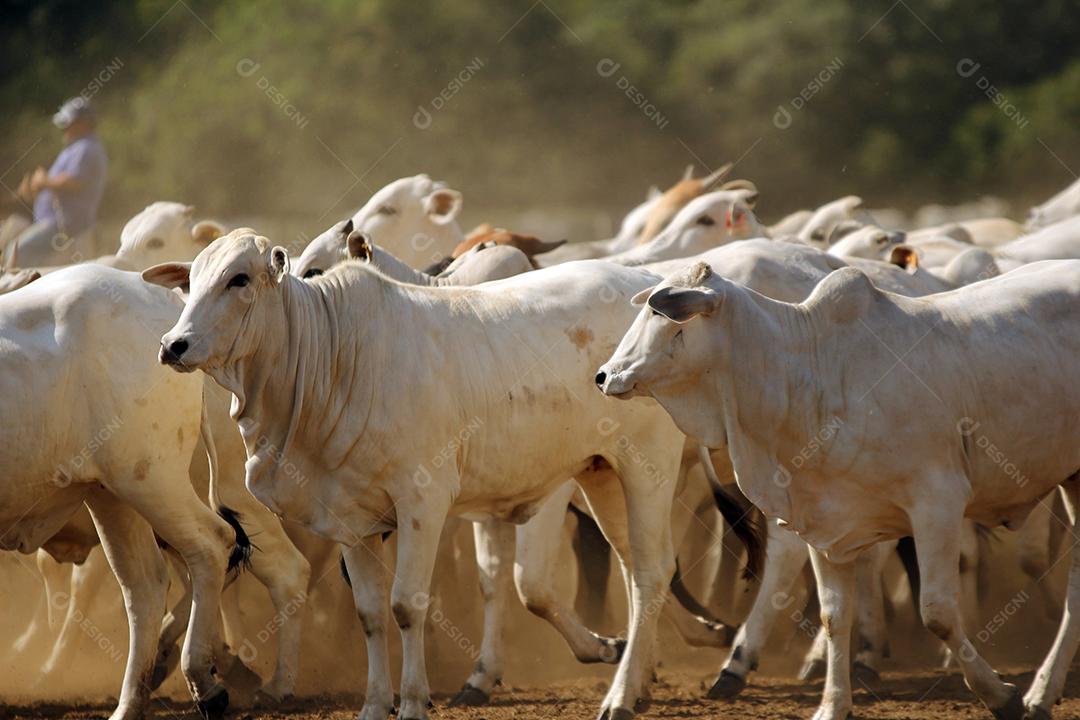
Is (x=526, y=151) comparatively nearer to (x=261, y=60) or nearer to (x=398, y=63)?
(x=398, y=63)

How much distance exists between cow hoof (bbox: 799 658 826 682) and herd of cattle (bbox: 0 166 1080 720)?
0.79 ft

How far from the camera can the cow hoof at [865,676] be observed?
8.41 meters

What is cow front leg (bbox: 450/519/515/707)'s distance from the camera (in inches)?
325

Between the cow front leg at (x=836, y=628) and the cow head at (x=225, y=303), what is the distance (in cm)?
228

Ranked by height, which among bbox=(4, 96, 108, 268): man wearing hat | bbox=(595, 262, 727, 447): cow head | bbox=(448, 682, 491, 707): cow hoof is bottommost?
bbox=(448, 682, 491, 707): cow hoof

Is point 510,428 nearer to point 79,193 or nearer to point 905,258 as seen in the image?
point 905,258

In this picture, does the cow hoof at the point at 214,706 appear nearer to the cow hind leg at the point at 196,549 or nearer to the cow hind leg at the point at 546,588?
the cow hind leg at the point at 196,549

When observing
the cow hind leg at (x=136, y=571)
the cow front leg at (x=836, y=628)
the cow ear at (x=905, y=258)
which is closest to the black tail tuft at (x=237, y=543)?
the cow hind leg at (x=136, y=571)

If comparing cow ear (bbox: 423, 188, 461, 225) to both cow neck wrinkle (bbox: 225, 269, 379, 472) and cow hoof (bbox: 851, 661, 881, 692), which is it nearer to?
cow hoof (bbox: 851, 661, 881, 692)

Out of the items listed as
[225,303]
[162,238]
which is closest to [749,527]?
[225,303]

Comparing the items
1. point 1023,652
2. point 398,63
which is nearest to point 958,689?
point 1023,652

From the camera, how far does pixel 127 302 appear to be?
734 cm

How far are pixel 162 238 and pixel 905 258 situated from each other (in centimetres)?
475

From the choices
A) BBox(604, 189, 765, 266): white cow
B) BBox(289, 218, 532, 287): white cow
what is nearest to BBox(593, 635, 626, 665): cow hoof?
BBox(289, 218, 532, 287): white cow
